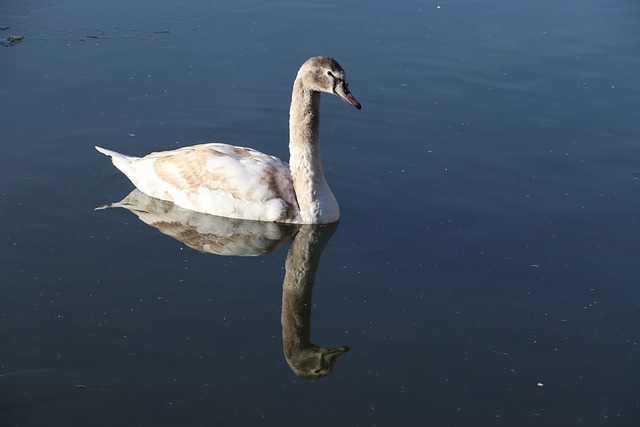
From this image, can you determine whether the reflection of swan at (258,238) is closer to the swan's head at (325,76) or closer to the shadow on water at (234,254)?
the shadow on water at (234,254)

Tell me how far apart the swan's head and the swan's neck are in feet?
0.30

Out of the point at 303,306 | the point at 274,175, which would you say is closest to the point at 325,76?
the point at 274,175

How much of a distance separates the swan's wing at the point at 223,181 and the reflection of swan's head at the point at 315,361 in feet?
8.15

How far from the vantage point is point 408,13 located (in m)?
15.7

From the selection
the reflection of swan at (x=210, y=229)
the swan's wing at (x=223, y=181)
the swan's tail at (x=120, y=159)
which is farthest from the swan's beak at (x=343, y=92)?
the swan's tail at (x=120, y=159)

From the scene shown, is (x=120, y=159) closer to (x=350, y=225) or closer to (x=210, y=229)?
(x=210, y=229)

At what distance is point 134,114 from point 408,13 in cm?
503

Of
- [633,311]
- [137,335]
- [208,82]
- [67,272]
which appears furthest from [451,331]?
[208,82]

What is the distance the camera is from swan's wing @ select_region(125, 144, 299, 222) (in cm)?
1015

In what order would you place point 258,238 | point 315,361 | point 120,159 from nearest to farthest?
point 315,361, point 258,238, point 120,159

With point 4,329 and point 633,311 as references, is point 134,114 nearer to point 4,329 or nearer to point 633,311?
point 4,329

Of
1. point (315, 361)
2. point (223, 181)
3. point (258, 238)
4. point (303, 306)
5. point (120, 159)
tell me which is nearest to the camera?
point (315, 361)

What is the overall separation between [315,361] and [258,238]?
7.58ft

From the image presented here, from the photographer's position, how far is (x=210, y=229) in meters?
10.0
